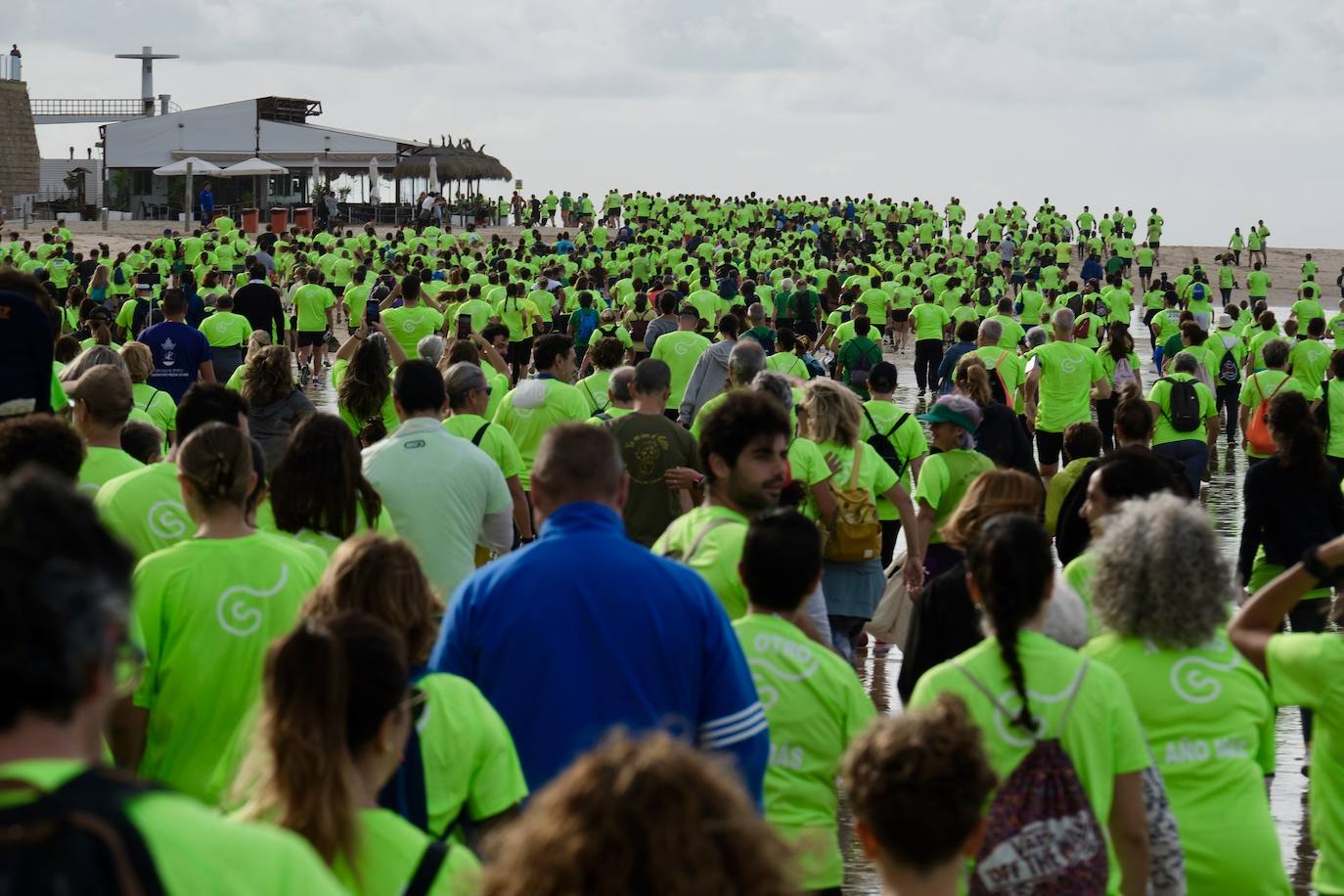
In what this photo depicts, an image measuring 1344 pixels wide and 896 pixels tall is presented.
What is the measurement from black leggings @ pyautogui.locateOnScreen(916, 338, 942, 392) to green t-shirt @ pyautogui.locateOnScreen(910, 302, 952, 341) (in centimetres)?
12

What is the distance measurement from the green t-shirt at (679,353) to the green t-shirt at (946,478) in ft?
19.2

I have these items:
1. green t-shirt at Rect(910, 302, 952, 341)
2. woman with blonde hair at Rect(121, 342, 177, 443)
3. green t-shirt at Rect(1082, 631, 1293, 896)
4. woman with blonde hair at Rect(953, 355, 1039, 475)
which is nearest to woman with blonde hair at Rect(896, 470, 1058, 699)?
green t-shirt at Rect(1082, 631, 1293, 896)

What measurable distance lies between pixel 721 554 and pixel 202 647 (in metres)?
1.57

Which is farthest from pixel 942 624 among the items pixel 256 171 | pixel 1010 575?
pixel 256 171

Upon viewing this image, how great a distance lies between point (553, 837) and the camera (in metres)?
1.94

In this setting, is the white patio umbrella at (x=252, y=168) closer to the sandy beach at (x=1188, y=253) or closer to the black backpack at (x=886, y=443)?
the sandy beach at (x=1188, y=253)

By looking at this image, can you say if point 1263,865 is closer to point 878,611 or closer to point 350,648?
point 350,648

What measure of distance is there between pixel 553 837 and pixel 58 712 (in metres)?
0.52

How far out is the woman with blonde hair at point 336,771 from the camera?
294 cm

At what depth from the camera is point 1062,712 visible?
395 centimetres

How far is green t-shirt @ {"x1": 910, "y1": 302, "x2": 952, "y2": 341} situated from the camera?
23230mm

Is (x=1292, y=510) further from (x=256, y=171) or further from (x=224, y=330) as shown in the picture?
(x=256, y=171)

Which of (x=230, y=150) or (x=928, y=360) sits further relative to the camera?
(x=230, y=150)

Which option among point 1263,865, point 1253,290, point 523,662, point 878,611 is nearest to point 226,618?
point 523,662
